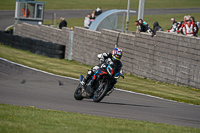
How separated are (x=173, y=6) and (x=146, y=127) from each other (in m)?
44.6

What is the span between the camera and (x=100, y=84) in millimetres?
9734

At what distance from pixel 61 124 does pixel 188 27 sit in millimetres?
10229

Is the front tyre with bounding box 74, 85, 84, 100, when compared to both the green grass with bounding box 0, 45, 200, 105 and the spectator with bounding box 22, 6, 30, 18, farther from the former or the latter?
the spectator with bounding box 22, 6, 30, 18

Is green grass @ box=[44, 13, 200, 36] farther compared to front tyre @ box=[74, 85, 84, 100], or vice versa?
green grass @ box=[44, 13, 200, 36]

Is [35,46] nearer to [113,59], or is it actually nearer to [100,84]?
[100,84]

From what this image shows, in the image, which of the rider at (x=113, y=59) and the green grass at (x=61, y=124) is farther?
the rider at (x=113, y=59)

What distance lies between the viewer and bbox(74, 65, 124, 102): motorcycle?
952 cm

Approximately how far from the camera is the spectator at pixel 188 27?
590 inches

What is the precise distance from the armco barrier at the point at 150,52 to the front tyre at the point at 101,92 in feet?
18.2

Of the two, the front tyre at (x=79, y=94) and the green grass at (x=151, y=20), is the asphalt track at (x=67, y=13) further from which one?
the front tyre at (x=79, y=94)

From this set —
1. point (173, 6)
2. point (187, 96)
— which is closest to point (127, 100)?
point (187, 96)

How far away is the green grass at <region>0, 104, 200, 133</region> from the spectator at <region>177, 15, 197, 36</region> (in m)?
8.69

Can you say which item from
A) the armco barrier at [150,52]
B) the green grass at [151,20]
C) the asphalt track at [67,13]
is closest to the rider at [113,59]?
the armco barrier at [150,52]

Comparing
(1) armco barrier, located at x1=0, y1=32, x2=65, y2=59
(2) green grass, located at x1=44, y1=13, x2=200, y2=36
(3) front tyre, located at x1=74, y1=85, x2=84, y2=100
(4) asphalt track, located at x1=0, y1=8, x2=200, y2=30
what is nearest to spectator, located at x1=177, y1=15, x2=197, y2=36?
(3) front tyre, located at x1=74, y1=85, x2=84, y2=100
